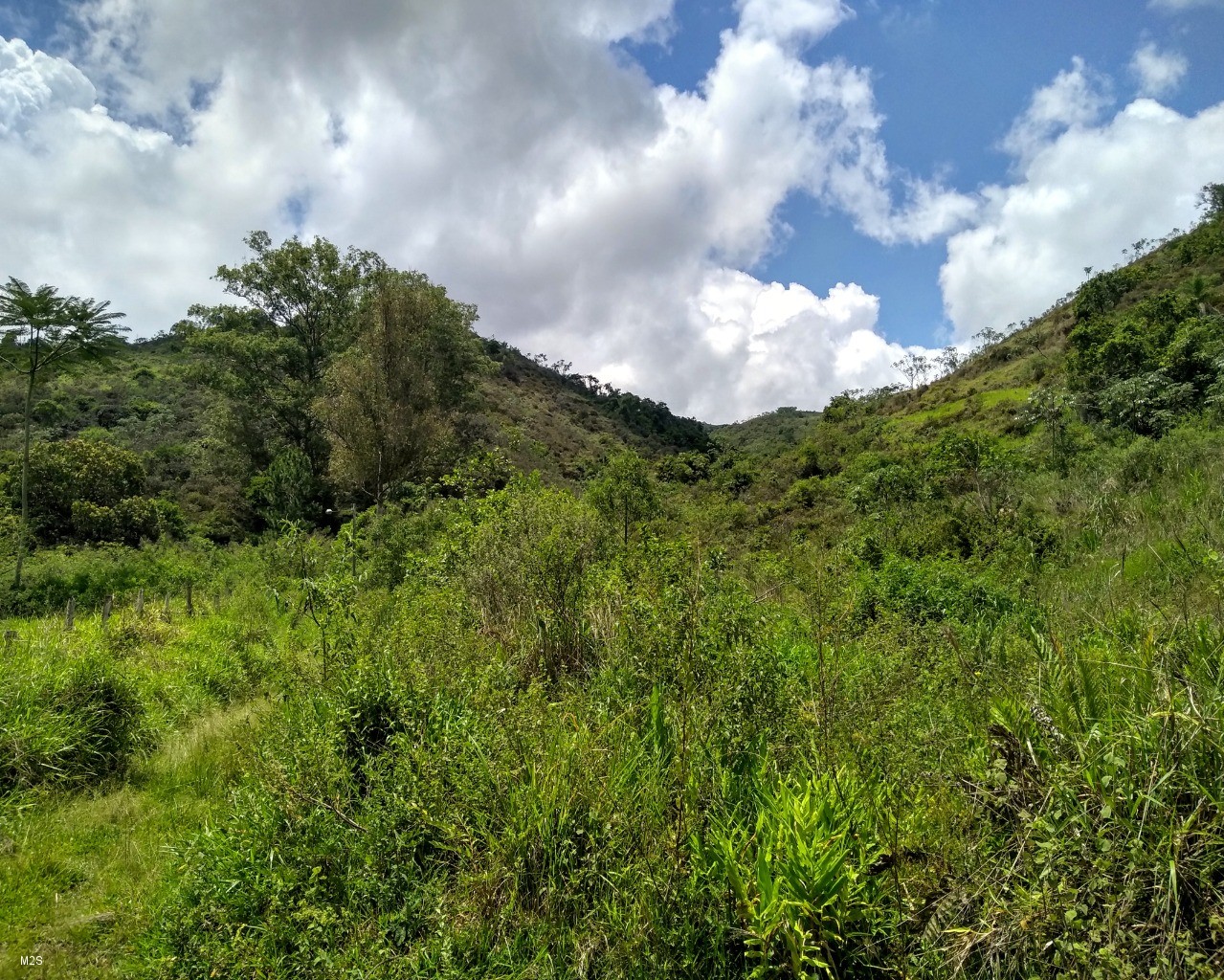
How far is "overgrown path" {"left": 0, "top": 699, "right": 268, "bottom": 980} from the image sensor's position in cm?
311

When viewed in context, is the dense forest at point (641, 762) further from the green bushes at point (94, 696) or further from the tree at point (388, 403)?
the tree at point (388, 403)

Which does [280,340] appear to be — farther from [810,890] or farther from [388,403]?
[810,890]

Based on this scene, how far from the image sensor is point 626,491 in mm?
10570

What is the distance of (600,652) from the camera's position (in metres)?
4.80

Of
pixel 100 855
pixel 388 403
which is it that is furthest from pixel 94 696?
pixel 388 403

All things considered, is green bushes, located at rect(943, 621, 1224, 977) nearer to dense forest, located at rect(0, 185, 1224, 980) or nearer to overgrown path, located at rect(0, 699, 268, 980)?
dense forest, located at rect(0, 185, 1224, 980)

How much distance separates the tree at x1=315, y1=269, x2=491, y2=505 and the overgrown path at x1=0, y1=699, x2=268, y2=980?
Result: 15069mm

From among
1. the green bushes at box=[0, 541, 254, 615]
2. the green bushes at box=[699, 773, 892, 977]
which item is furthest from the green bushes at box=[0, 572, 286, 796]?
the green bushes at box=[0, 541, 254, 615]

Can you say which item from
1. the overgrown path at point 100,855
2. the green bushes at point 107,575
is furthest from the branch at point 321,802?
the green bushes at point 107,575

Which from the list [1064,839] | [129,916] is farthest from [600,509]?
[1064,839]

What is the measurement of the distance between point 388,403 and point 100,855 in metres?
17.3

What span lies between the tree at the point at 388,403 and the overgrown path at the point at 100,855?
49.4 feet

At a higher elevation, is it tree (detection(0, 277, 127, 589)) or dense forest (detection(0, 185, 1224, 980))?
tree (detection(0, 277, 127, 589))

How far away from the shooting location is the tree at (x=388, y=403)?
19828 millimetres
